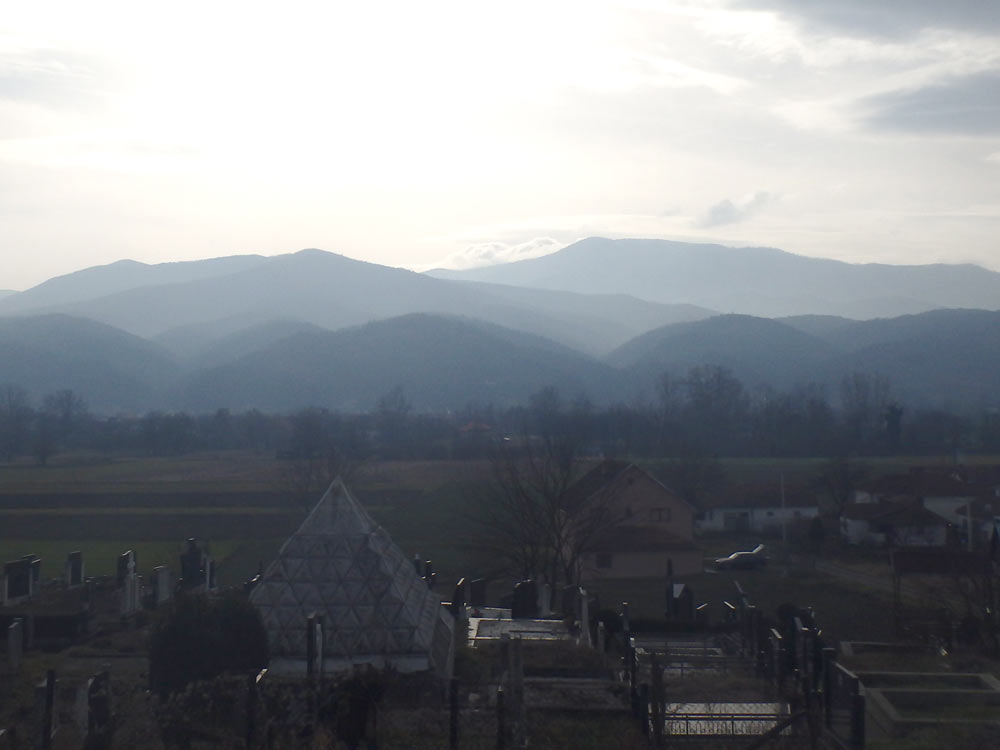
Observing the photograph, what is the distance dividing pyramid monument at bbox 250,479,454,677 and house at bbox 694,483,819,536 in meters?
27.3

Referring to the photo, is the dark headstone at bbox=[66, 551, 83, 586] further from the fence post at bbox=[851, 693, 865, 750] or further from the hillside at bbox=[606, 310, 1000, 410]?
the hillside at bbox=[606, 310, 1000, 410]

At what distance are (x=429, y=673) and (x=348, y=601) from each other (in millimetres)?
2093

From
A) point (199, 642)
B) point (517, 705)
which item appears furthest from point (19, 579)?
point (517, 705)

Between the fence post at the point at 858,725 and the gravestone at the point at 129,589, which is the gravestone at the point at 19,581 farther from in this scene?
A: the fence post at the point at 858,725

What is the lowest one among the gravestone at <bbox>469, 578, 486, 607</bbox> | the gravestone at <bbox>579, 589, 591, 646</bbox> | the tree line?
the gravestone at <bbox>469, 578, 486, 607</bbox>

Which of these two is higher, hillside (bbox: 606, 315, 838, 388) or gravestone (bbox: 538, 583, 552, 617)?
hillside (bbox: 606, 315, 838, 388)

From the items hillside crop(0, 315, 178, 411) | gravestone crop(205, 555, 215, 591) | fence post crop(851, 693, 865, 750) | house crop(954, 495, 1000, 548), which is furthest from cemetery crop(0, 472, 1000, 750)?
hillside crop(0, 315, 178, 411)

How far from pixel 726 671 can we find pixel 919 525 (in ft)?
73.3

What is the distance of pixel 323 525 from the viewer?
1683cm

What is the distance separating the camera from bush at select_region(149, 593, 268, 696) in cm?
1267

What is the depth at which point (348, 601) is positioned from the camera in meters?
15.8

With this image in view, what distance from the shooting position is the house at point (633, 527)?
3177cm

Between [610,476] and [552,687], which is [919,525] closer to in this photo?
[610,476]

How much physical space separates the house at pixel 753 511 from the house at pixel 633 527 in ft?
23.7
